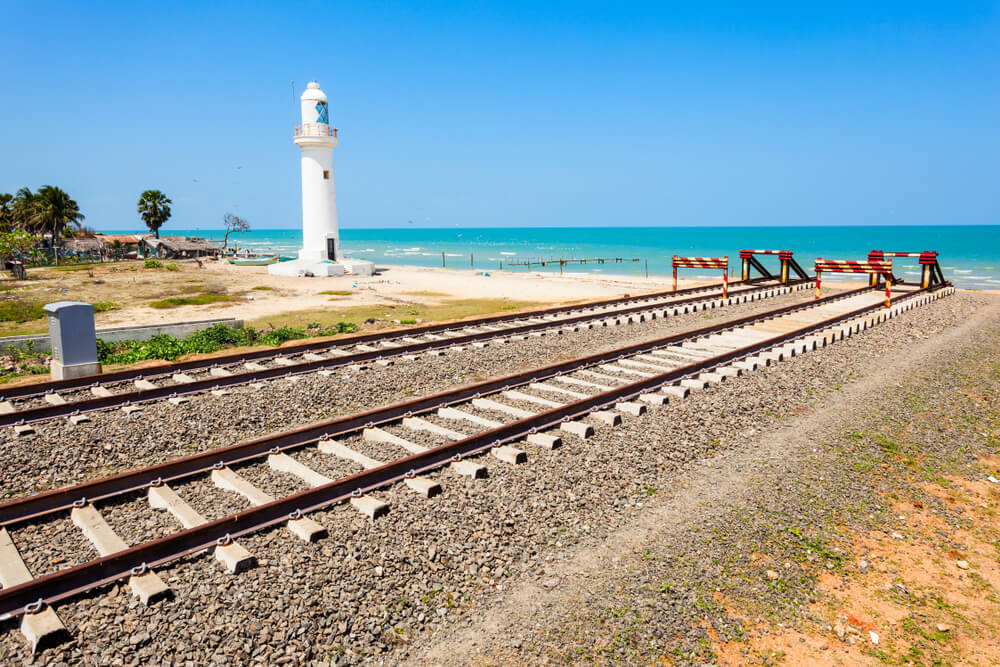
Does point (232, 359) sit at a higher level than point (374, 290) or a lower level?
lower

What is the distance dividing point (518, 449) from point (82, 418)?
20.2ft

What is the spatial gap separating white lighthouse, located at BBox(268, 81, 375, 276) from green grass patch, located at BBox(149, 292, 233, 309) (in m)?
11.3

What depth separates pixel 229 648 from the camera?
4270 millimetres

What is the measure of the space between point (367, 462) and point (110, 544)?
103 inches

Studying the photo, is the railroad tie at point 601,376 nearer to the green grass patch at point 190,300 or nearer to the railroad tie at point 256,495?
the railroad tie at point 256,495

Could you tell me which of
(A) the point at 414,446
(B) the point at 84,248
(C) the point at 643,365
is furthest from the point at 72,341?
(B) the point at 84,248

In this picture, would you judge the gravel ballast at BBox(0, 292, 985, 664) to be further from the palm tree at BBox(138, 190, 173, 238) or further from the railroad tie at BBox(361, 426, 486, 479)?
the palm tree at BBox(138, 190, 173, 238)

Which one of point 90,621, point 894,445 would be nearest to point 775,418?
point 894,445

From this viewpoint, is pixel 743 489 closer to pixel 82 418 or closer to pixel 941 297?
pixel 82 418

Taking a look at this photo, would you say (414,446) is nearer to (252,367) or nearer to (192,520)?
(192,520)

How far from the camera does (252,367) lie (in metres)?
12.1

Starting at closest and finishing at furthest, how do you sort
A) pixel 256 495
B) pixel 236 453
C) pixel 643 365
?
1. pixel 256 495
2. pixel 236 453
3. pixel 643 365

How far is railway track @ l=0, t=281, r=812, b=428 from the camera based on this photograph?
374 inches

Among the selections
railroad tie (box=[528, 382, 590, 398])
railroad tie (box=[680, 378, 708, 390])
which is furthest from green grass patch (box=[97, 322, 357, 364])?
railroad tie (box=[680, 378, 708, 390])
